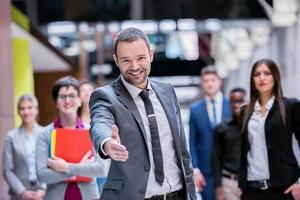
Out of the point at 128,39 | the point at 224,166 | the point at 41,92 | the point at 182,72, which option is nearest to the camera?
the point at 128,39

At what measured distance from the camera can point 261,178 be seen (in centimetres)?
475

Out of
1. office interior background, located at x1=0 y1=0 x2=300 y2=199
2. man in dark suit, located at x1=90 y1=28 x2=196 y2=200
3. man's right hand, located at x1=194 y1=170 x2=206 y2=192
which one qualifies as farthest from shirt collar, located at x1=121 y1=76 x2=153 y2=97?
office interior background, located at x1=0 y1=0 x2=300 y2=199

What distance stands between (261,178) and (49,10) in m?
8.53

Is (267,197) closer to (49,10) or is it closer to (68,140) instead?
(68,140)

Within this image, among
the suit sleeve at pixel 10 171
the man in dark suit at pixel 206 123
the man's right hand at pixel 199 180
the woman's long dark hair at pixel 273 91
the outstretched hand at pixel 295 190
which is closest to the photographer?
the outstretched hand at pixel 295 190

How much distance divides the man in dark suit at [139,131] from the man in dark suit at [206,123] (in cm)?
374

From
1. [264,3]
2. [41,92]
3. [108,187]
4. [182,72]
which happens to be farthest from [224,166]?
[182,72]

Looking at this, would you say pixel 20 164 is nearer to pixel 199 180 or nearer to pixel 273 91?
pixel 199 180

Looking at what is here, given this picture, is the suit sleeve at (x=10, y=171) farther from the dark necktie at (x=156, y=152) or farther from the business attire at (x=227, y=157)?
the dark necktie at (x=156, y=152)

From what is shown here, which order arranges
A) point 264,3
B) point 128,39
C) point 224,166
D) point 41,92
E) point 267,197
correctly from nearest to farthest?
point 128,39, point 267,197, point 224,166, point 264,3, point 41,92

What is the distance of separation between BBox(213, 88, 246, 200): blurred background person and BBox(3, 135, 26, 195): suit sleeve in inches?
70.2

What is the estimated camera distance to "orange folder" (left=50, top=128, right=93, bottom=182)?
512 cm

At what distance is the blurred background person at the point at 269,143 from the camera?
4727 millimetres

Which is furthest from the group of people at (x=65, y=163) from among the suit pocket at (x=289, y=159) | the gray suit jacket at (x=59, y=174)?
the suit pocket at (x=289, y=159)
